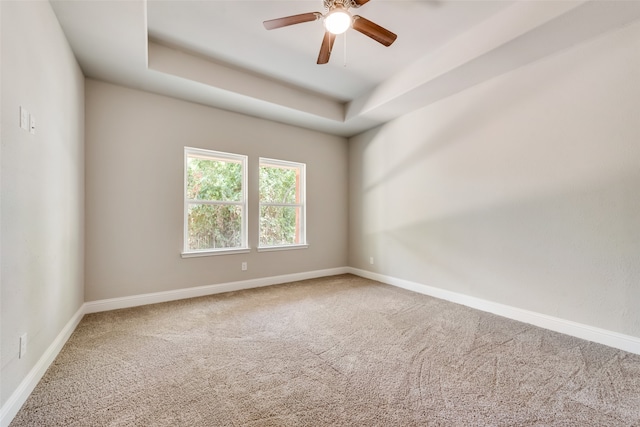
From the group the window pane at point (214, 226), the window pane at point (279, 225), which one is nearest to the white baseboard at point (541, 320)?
the window pane at point (279, 225)

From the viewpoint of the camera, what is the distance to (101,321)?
274 centimetres

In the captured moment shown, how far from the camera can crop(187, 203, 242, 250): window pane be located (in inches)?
146

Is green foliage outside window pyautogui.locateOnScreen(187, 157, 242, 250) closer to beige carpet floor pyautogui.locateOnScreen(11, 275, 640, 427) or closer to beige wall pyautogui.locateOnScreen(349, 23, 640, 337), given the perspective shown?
beige carpet floor pyautogui.locateOnScreen(11, 275, 640, 427)

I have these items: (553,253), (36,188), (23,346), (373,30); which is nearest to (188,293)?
(23,346)

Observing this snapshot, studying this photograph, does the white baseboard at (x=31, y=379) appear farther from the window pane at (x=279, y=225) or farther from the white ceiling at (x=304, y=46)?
the white ceiling at (x=304, y=46)

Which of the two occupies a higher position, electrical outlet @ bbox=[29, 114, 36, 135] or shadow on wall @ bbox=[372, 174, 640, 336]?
electrical outlet @ bbox=[29, 114, 36, 135]

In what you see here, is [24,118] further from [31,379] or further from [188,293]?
[188,293]

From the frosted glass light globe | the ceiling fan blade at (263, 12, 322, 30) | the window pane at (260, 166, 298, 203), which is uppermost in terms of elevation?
the ceiling fan blade at (263, 12, 322, 30)

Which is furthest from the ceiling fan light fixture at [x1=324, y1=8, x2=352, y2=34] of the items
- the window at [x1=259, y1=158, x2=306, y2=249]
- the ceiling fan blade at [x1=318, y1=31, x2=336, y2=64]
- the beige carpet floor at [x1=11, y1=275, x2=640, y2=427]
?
the beige carpet floor at [x1=11, y1=275, x2=640, y2=427]

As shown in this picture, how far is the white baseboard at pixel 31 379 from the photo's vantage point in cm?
139

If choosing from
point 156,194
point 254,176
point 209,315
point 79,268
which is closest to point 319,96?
point 254,176

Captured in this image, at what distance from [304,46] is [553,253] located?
3.30 metres

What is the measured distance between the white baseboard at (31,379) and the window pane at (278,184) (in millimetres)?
2683

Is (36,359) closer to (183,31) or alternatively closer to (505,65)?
(183,31)
